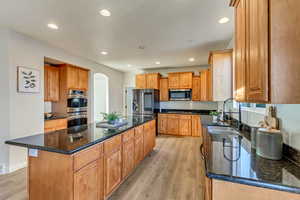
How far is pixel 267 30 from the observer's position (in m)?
0.86

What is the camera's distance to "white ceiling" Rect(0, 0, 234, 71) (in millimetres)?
2098

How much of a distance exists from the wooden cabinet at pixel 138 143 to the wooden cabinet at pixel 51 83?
110 inches

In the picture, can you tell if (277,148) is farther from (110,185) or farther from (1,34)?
(1,34)

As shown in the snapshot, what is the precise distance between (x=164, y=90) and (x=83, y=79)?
3.13 m

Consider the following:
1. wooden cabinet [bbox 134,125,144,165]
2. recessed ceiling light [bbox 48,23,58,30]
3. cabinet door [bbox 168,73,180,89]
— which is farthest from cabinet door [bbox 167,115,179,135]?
recessed ceiling light [bbox 48,23,58,30]

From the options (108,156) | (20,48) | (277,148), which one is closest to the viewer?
(277,148)

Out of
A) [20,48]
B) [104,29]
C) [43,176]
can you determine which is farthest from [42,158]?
[20,48]

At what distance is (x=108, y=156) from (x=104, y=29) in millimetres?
2335

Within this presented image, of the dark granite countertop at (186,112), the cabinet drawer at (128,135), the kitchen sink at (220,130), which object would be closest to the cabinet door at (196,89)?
the dark granite countertop at (186,112)

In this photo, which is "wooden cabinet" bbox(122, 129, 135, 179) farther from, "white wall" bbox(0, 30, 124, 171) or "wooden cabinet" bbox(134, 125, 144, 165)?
"white wall" bbox(0, 30, 124, 171)

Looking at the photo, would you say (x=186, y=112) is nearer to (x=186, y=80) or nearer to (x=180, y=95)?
(x=180, y=95)

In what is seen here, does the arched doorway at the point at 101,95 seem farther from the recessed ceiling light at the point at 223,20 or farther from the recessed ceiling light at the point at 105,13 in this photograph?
the recessed ceiling light at the point at 223,20

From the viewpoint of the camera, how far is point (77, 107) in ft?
14.7

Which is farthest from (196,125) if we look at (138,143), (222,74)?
(138,143)
